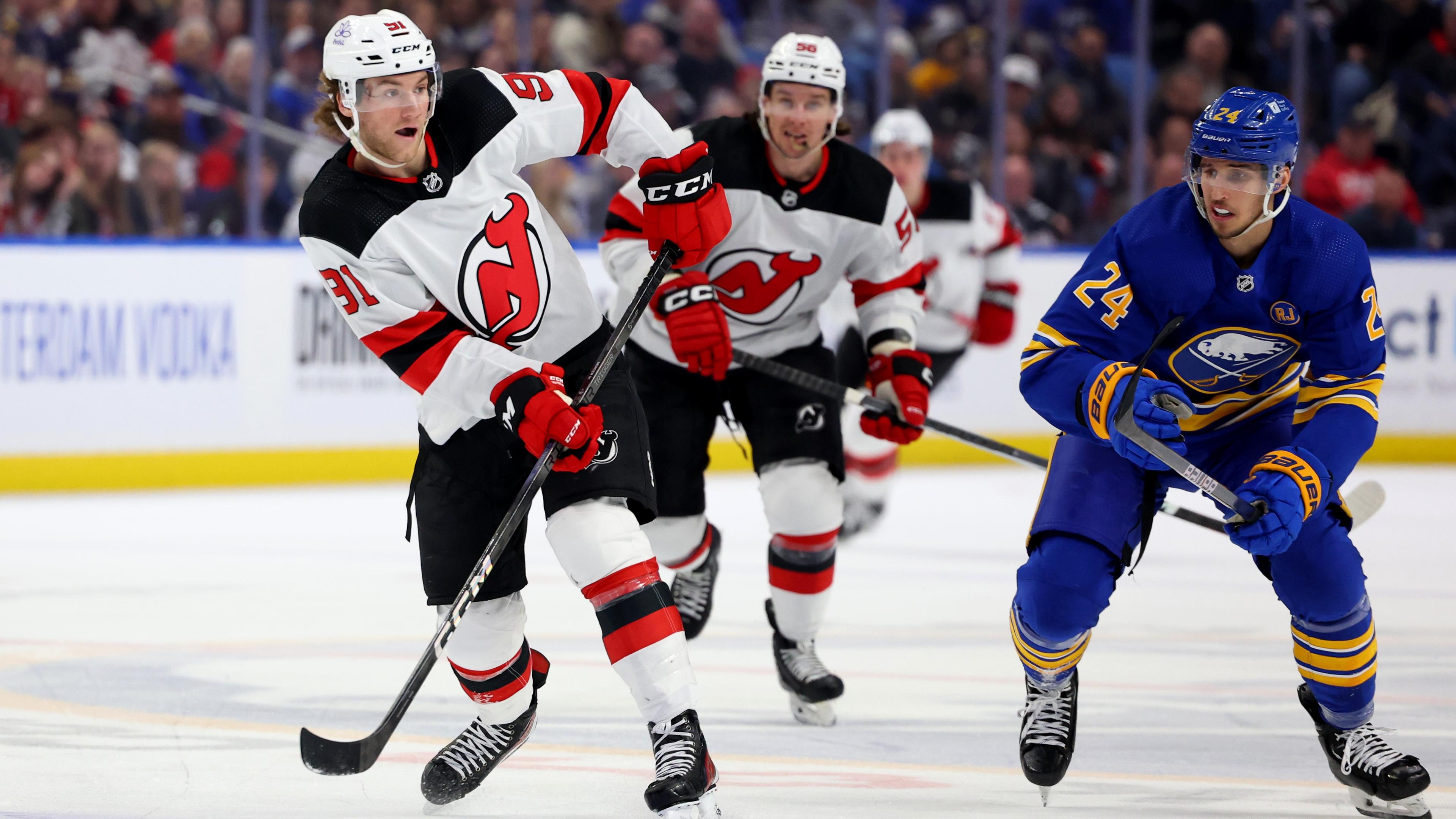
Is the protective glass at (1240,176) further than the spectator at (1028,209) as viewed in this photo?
No

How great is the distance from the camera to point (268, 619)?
13.3 feet

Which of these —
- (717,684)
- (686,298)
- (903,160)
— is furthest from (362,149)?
(903,160)

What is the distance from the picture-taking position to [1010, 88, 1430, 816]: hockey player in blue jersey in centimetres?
234

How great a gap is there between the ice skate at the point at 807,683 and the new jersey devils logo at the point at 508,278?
95 cm

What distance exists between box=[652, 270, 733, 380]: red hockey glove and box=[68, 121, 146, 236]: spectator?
12.8 ft

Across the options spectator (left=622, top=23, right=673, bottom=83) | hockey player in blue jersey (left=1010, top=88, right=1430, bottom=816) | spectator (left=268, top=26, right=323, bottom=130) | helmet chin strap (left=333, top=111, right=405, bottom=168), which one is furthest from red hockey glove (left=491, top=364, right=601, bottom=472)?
spectator (left=622, top=23, right=673, bottom=83)

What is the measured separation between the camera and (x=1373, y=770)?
2.38 meters

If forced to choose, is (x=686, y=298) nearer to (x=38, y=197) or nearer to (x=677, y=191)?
(x=677, y=191)

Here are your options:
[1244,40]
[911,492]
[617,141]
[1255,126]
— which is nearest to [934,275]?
[911,492]

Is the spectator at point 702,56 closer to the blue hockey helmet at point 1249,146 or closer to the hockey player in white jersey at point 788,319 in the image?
the hockey player in white jersey at point 788,319

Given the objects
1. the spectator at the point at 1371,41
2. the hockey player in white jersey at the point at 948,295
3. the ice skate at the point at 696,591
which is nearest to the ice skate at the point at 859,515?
the hockey player in white jersey at the point at 948,295

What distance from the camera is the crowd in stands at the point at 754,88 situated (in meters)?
6.42

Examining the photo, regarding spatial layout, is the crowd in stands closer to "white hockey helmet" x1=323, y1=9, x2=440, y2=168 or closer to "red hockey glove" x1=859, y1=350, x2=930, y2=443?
"red hockey glove" x1=859, y1=350, x2=930, y2=443

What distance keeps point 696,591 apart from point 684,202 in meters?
1.11
